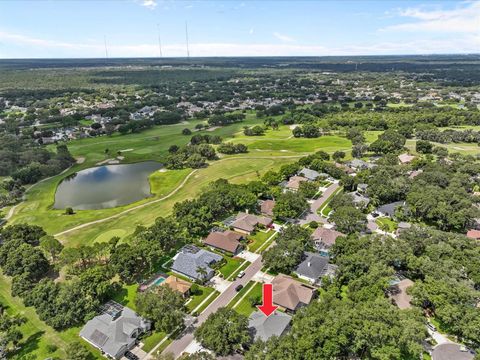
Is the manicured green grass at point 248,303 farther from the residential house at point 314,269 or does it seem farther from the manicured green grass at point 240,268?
the residential house at point 314,269

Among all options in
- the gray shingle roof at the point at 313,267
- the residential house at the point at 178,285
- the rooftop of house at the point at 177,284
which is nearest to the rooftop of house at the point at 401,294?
the gray shingle roof at the point at 313,267

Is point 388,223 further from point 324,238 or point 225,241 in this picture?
point 225,241

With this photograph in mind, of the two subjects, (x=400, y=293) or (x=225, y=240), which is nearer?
(x=400, y=293)

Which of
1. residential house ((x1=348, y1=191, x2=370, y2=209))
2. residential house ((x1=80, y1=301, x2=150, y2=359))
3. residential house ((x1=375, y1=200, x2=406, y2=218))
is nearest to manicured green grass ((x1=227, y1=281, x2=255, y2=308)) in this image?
residential house ((x1=80, y1=301, x2=150, y2=359))

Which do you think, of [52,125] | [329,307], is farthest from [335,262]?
[52,125]

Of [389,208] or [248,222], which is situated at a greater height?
[389,208]

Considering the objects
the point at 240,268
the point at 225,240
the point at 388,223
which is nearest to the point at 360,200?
the point at 388,223
